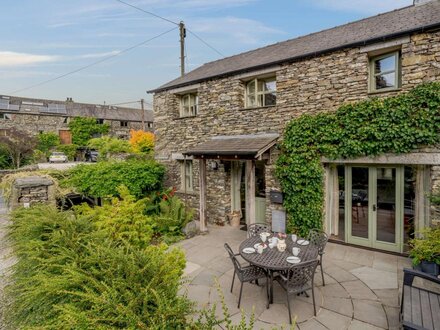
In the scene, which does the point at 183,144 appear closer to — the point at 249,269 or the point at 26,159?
the point at 249,269

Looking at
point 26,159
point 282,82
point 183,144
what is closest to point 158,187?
point 183,144

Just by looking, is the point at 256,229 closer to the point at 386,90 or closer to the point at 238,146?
the point at 238,146

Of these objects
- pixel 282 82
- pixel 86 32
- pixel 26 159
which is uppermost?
pixel 86 32

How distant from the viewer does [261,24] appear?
11.0m

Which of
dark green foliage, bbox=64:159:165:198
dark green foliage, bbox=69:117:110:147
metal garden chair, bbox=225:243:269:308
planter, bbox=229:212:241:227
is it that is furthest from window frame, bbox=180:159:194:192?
dark green foliage, bbox=69:117:110:147

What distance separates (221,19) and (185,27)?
9430 mm

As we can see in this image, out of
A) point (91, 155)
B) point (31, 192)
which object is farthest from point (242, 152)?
point (91, 155)

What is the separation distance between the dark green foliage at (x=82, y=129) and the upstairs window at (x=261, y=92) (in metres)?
29.8

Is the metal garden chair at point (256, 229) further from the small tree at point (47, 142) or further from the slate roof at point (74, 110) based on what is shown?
the slate roof at point (74, 110)

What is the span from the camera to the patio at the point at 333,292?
3.91m

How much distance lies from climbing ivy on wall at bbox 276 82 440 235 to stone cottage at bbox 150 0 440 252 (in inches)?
10.5

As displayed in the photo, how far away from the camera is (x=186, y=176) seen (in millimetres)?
10852

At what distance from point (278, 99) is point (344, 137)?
2449 millimetres

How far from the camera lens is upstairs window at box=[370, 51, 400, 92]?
6.26 meters
